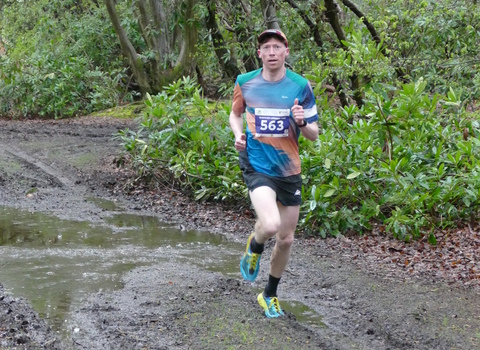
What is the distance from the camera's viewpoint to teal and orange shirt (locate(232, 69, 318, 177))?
504cm

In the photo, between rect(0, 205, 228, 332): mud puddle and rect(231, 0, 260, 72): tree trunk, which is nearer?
rect(0, 205, 228, 332): mud puddle

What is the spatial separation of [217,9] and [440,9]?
19.2ft

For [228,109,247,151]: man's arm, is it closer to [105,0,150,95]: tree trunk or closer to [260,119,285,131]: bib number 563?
[260,119,285,131]: bib number 563

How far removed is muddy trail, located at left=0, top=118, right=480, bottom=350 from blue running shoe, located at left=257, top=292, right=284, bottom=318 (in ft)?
0.27

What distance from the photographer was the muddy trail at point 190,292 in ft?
15.8

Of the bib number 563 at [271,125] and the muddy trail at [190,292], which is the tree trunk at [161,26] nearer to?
the muddy trail at [190,292]

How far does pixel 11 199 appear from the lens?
10789mm

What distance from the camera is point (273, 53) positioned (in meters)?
5.00

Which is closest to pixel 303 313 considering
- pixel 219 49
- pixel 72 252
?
pixel 72 252

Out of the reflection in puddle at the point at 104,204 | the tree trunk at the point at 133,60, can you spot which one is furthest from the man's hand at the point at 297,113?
the tree trunk at the point at 133,60

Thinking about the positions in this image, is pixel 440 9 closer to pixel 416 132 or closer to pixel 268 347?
pixel 416 132

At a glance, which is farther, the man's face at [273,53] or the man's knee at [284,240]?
the man's knee at [284,240]

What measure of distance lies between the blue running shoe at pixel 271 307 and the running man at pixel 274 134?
0.03 ft

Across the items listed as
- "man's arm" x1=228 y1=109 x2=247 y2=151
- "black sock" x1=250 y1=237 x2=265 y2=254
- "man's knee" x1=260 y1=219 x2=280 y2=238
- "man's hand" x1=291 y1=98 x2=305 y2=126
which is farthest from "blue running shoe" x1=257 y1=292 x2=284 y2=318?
"man's hand" x1=291 y1=98 x2=305 y2=126
